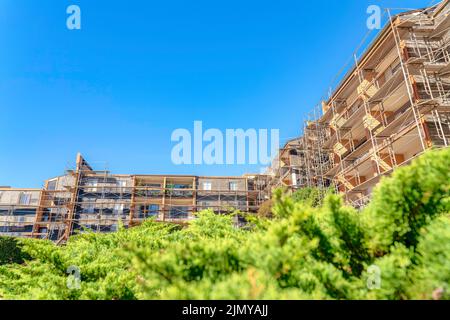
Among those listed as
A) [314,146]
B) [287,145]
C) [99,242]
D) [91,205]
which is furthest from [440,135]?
[91,205]

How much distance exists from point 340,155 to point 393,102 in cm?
643

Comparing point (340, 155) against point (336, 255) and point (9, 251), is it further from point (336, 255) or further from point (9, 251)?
point (9, 251)

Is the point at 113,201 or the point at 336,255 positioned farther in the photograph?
the point at 113,201

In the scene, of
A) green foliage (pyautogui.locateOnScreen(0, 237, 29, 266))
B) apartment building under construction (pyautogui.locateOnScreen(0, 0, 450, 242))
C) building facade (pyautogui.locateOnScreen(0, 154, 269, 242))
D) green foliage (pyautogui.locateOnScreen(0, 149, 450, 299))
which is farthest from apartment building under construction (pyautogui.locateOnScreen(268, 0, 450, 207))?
green foliage (pyautogui.locateOnScreen(0, 237, 29, 266))

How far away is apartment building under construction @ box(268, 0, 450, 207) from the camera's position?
51.9ft

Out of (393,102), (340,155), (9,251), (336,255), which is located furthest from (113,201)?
(336,255)

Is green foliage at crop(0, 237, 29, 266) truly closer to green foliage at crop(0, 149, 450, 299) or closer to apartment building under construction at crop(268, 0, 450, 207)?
apartment building under construction at crop(268, 0, 450, 207)

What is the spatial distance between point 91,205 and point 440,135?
40.1 meters

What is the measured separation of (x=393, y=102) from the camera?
1906 cm

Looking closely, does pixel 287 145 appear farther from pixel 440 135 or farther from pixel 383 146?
pixel 440 135

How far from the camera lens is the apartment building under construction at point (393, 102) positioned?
1583cm

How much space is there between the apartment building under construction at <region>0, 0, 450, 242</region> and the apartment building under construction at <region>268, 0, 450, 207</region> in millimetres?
60

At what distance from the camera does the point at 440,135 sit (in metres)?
15.5
